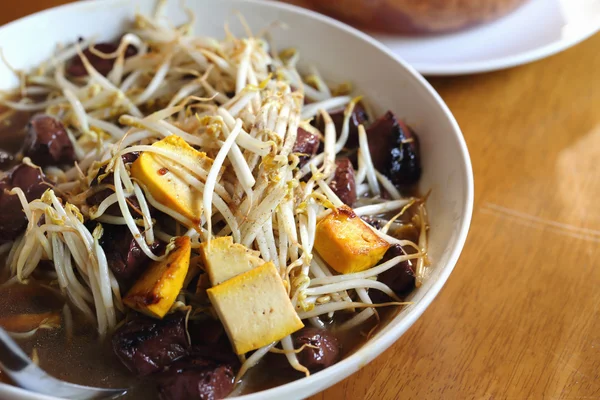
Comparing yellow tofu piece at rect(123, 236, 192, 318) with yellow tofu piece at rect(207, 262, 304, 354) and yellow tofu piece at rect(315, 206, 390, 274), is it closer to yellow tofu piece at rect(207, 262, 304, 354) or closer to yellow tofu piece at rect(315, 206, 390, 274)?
yellow tofu piece at rect(207, 262, 304, 354)

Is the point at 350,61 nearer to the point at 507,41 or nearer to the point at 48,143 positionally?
the point at 507,41

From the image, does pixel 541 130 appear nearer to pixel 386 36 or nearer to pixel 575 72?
pixel 575 72

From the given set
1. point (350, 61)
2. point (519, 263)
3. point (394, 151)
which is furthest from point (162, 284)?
point (350, 61)

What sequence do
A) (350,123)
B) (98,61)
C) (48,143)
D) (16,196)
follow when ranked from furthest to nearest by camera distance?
(98,61)
(350,123)
(48,143)
(16,196)

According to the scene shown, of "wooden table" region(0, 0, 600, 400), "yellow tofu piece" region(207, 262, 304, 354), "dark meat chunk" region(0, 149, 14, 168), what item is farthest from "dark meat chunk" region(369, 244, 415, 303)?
"dark meat chunk" region(0, 149, 14, 168)

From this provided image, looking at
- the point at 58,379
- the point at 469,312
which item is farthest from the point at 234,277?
the point at 469,312
